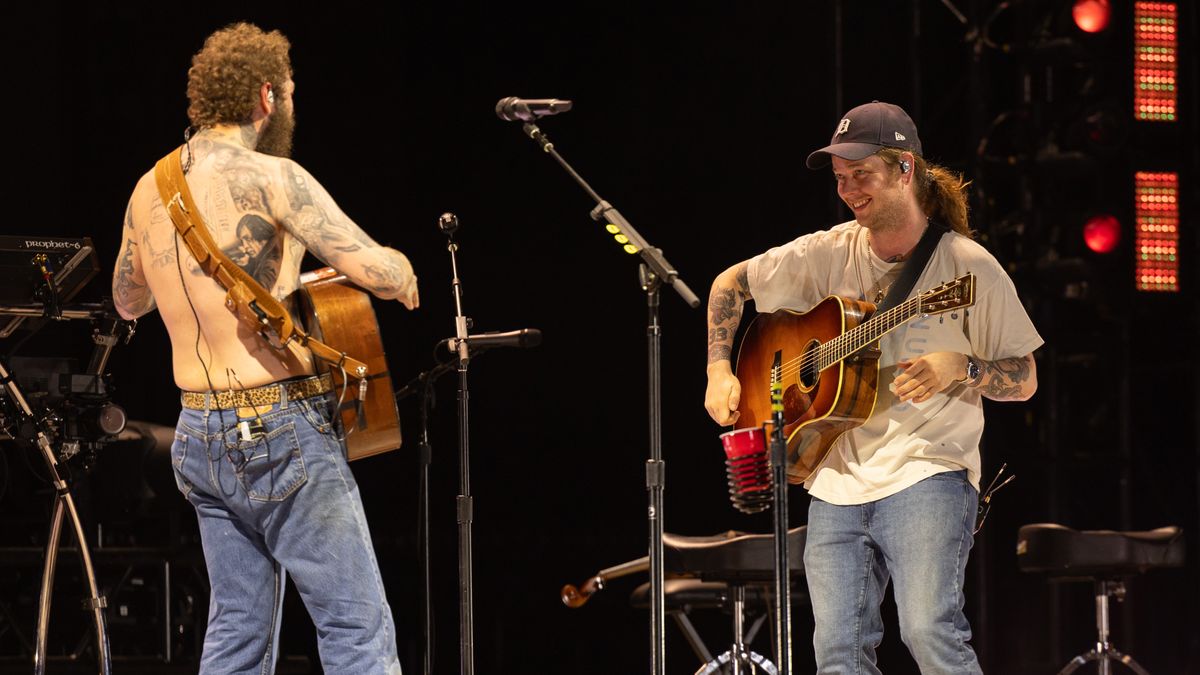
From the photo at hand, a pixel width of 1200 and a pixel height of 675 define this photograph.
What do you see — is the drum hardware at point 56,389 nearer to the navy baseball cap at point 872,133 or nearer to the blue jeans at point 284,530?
the blue jeans at point 284,530

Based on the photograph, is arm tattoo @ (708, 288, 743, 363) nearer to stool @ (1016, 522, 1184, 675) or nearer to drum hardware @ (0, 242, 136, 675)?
drum hardware @ (0, 242, 136, 675)

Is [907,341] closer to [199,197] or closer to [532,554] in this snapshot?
[199,197]

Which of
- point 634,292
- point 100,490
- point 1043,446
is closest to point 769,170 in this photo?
point 634,292

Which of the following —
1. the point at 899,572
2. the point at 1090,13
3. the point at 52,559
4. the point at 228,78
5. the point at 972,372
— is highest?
the point at 1090,13

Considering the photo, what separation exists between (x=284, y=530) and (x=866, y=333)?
1620 mm

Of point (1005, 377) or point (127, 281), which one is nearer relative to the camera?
point (127, 281)

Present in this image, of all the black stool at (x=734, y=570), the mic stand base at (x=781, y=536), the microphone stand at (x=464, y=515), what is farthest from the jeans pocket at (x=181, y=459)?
the black stool at (x=734, y=570)

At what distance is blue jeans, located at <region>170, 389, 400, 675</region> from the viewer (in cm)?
347

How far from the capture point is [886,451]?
391cm

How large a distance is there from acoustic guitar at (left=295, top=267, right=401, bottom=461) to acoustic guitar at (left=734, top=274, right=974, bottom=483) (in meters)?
1.13

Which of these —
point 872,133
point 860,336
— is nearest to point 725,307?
point 860,336

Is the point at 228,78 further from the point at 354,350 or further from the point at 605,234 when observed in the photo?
the point at 605,234

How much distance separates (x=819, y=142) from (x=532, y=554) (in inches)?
109

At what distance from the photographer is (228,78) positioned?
3676mm
